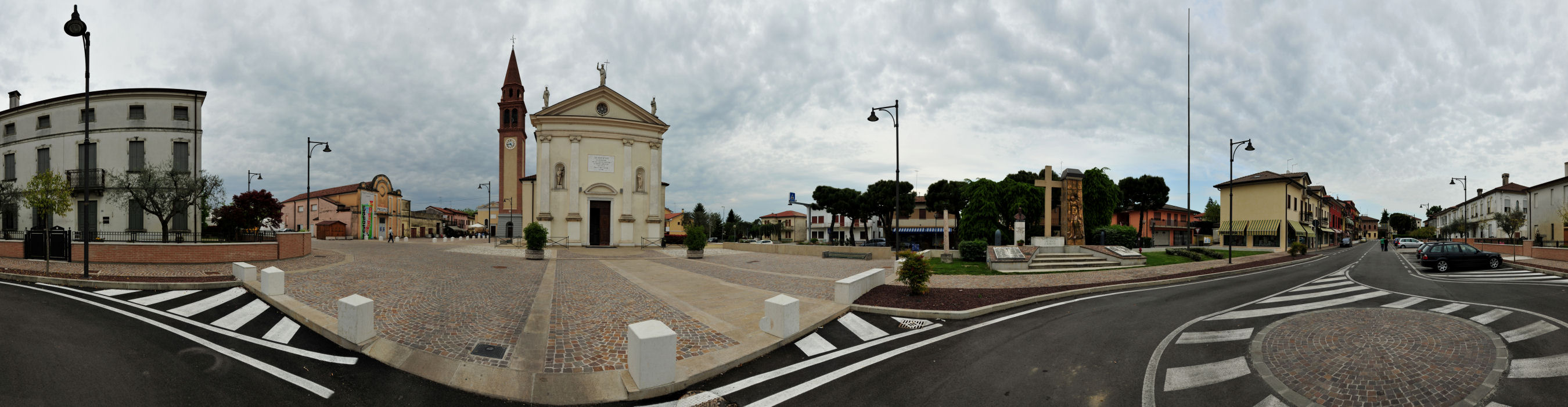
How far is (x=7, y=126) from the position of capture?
1070 inches

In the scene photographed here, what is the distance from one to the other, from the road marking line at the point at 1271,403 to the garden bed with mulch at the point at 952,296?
511cm

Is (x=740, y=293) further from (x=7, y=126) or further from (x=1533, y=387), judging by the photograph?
(x=7, y=126)

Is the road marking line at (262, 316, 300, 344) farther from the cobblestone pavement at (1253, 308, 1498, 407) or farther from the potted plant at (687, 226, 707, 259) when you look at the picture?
the potted plant at (687, 226, 707, 259)

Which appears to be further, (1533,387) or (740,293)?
(740,293)

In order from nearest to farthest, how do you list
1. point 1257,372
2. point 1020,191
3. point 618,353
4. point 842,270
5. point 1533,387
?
point 1533,387 → point 1257,372 → point 618,353 → point 842,270 → point 1020,191

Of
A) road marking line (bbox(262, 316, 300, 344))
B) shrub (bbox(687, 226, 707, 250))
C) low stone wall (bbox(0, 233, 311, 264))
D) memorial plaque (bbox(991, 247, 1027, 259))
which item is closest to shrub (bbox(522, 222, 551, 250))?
shrub (bbox(687, 226, 707, 250))

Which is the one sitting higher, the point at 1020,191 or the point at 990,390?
the point at 1020,191

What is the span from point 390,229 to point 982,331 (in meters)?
75.8

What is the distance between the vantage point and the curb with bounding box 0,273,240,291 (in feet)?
39.2

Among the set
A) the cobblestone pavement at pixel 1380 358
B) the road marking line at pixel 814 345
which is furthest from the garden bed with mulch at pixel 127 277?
the cobblestone pavement at pixel 1380 358

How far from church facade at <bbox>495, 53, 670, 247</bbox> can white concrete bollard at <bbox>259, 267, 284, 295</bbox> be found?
2694cm

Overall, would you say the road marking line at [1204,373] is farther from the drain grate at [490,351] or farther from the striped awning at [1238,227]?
the striped awning at [1238,227]

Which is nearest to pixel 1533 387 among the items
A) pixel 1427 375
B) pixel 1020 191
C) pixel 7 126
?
pixel 1427 375

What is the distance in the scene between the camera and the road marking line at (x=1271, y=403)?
209 inches
